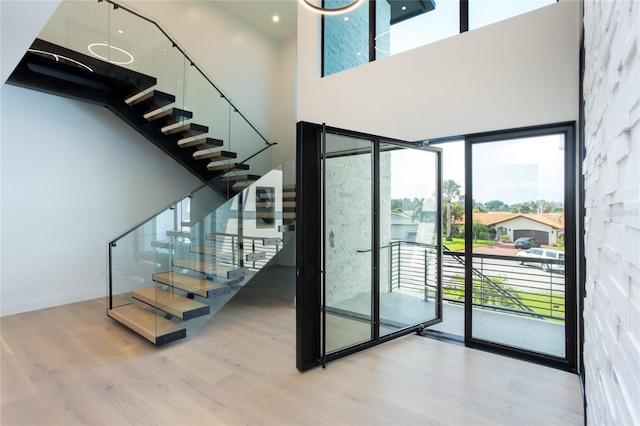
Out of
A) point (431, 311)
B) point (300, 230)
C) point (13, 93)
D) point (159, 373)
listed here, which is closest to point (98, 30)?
point (13, 93)

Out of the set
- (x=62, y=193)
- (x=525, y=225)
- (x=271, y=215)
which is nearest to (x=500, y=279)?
(x=525, y=225)

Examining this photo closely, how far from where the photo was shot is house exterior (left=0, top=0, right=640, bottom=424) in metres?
0.80

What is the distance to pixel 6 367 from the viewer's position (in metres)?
3.05

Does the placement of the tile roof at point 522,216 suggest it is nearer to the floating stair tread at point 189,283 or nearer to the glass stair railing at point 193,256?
the glass stair railing at point 193,256

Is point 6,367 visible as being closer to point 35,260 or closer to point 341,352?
point 35,260

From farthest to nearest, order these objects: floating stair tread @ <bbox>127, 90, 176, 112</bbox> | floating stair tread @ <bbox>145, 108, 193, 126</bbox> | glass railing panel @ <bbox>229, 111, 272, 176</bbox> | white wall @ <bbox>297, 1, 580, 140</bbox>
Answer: glass railing panel @ <bbox>229, 111, 272, 176</bbox>, floating stair tread @ <bbox>145, 108, 193, 126</bbox>, floating stair tread @ <bbox>127, 90, 176, 112</bbox>, white wall @ <bbox>297, 1, 580, 140</bbox>

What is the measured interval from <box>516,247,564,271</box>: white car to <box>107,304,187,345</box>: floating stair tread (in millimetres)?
3849

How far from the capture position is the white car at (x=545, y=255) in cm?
319

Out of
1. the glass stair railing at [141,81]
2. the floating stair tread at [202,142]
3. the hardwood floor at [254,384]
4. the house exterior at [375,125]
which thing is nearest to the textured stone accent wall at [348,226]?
the hardwood floor at [254,384]

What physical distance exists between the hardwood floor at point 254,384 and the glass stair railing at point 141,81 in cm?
279

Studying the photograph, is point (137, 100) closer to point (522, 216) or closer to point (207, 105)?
point (207, 105)

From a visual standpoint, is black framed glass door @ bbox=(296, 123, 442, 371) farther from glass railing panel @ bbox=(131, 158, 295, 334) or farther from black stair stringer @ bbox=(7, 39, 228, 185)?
black stair stringer @ bbox=(7, 39, 228, 185)

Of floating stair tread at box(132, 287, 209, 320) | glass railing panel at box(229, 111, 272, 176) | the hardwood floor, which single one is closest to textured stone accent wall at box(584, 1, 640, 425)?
the hardwood floor

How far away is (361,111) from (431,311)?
280 centimetres
